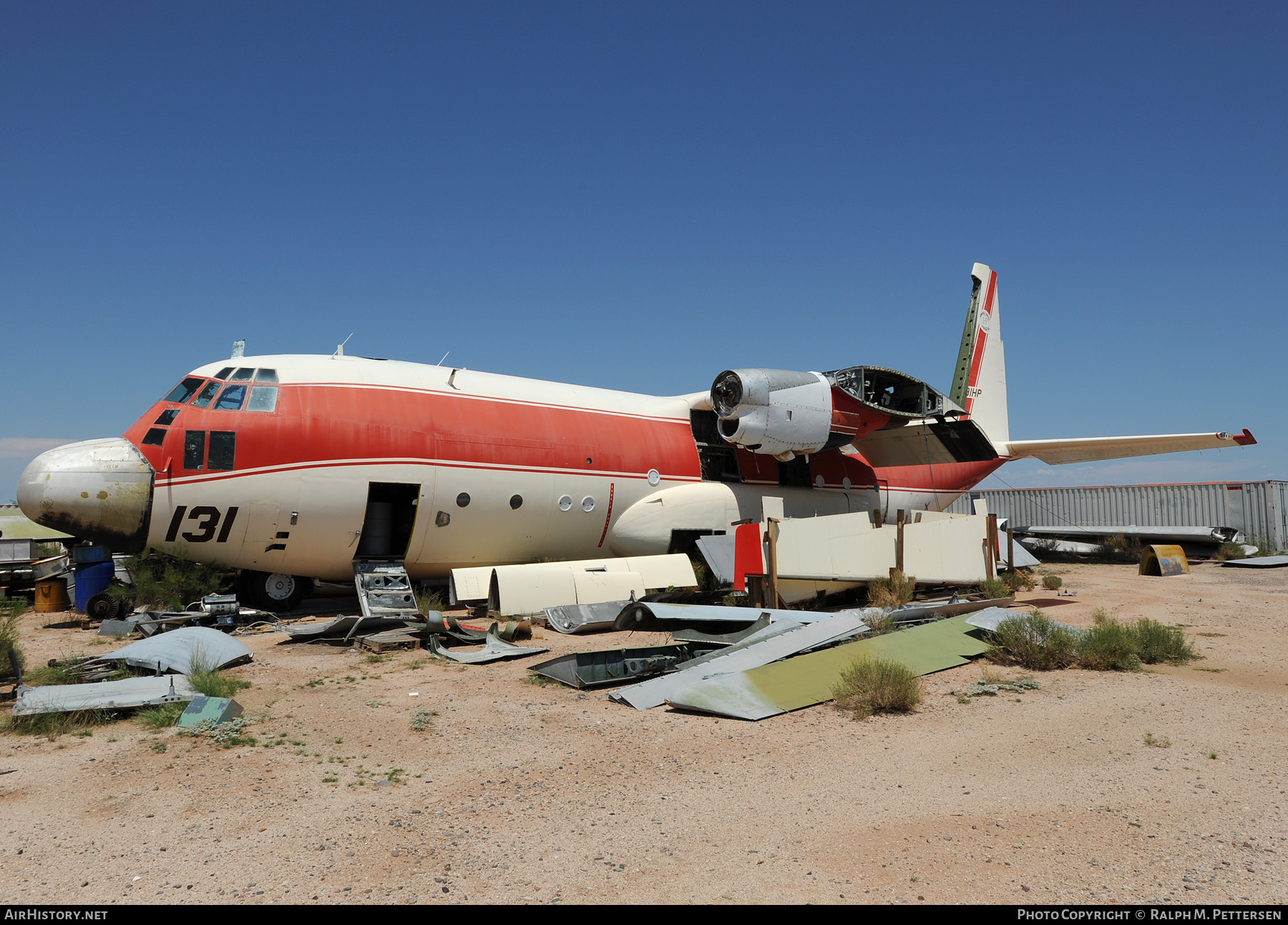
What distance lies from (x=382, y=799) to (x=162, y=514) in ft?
29.1

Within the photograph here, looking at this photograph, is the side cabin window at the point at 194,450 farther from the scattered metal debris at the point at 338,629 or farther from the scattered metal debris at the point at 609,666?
the scattered metal debris at the point at 609,666

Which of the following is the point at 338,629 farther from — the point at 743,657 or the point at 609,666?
the point at 743,657

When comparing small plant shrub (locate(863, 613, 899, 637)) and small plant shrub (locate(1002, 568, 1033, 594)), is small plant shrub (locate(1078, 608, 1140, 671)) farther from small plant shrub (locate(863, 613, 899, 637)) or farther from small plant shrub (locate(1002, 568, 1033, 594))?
small plant shrub (locate(1002, 568, 1033, 594))

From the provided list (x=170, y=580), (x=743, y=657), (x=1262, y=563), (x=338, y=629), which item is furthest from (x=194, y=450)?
(x=1262, y=563)

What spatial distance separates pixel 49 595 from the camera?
557 inches

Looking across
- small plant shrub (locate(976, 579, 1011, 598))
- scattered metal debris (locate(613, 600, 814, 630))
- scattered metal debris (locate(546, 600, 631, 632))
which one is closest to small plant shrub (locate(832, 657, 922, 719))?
scattered metal debris (locate(613, 600, 814, 630))

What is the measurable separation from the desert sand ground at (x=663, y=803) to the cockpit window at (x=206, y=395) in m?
6.18

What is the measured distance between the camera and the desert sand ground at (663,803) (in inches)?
150

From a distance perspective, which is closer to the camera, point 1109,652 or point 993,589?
point 1109,652

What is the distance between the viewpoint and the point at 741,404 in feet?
48.1

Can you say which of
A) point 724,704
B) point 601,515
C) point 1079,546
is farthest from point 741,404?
point 1079,546

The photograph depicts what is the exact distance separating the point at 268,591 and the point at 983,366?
60.5ft

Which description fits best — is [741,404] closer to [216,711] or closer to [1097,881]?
[216,711]

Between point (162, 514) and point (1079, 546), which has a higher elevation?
point (162, 514)
